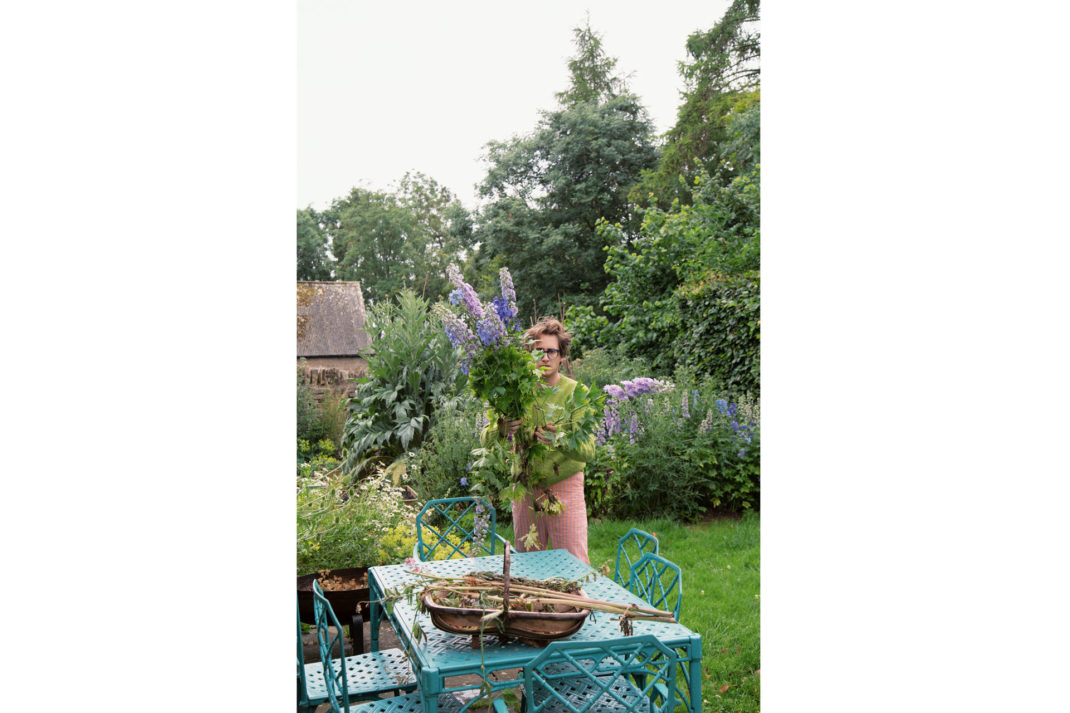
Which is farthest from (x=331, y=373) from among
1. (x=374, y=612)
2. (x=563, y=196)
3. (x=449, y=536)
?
(x=563, y=196)

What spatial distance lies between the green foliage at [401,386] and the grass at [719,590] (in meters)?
1.22

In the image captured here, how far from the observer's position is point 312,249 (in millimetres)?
17562

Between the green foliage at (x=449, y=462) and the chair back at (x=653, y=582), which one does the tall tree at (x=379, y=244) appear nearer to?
the green foliage at (x=449, y=462)

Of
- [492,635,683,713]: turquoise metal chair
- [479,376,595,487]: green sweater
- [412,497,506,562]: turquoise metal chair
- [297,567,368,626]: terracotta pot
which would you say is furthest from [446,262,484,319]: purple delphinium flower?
[297,567,368,626]: terracotta pot

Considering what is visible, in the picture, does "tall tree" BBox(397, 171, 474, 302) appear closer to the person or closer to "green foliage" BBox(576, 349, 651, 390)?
"green foliage" BBox(576, 349, 651, 390)

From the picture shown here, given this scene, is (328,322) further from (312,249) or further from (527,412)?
(312,249)

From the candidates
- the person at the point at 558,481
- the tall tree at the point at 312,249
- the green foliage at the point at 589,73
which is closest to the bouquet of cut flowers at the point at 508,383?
the person at the point at 558,481

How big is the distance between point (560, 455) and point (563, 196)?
1135 cm

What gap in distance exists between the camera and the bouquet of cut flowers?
205 centimetres

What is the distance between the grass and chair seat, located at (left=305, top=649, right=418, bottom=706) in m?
0.67

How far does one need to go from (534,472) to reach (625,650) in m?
0.86
